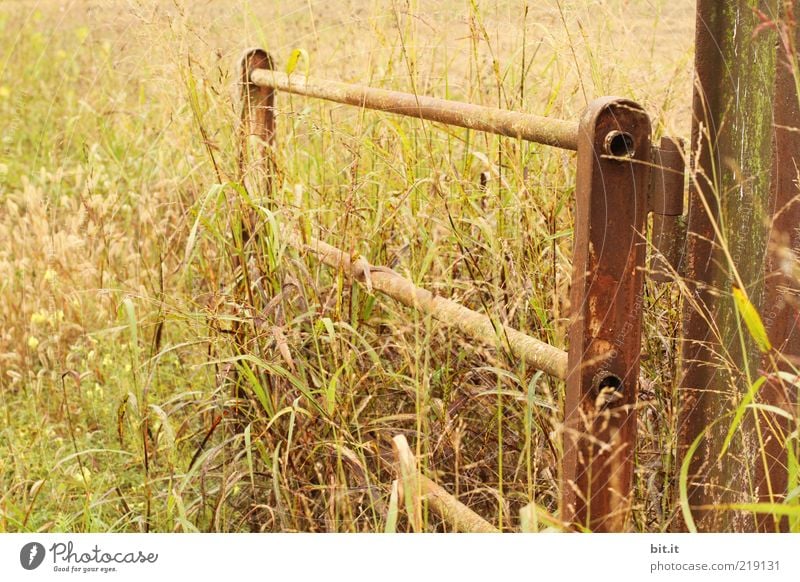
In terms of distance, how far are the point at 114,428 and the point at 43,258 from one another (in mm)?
871

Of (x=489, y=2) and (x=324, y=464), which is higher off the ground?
(x=489, y=2)

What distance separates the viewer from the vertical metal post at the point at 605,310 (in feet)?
5.63

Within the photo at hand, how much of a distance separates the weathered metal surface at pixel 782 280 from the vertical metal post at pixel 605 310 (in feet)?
0.68

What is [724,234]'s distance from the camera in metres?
1.72

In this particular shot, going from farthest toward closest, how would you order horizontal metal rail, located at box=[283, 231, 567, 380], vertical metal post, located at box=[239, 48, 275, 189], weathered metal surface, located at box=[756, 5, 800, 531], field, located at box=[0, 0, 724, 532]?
1. vertical metal post, located at box=[239, 48, 275, 189]
2. field, located at box=[0, 0, 724, 532]
3. horizontal metal rail, located at box=[283, 231, 567, 380]
4. weathered metal surface, located at box=[756, 5, 800, 531]

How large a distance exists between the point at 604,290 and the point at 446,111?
513mm

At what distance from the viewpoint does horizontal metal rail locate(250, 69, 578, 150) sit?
179cm

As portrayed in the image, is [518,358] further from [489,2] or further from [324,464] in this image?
[489,2]

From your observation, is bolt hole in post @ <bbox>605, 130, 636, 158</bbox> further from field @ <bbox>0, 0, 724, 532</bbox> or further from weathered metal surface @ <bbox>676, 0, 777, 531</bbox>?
field @ <bbox>0, 0, 724, 532</bbox>

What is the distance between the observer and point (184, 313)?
7.86 ft

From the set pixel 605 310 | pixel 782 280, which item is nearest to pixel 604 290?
pixel 605 310

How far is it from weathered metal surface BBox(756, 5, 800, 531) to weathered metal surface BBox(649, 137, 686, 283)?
0.48ft
